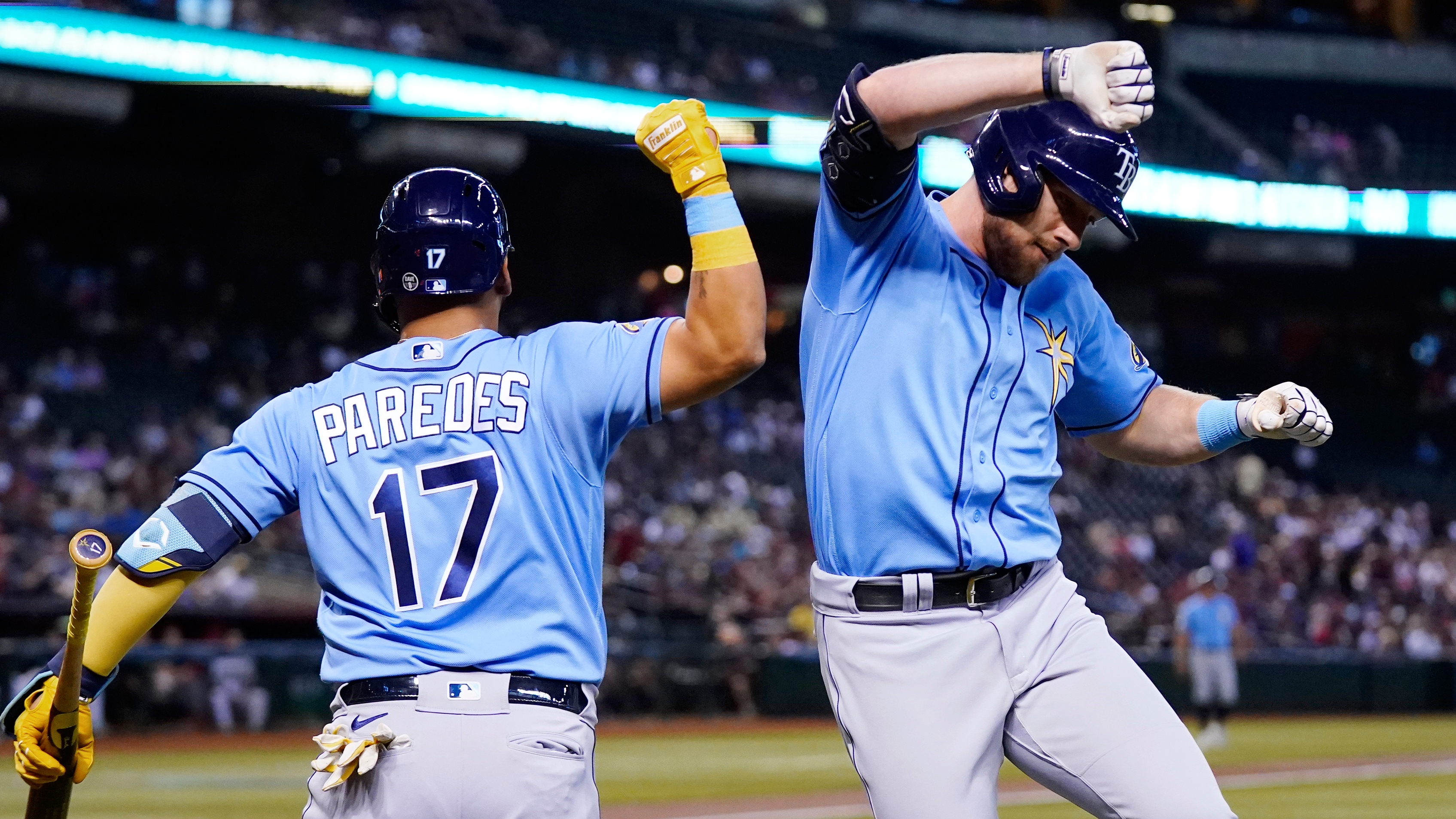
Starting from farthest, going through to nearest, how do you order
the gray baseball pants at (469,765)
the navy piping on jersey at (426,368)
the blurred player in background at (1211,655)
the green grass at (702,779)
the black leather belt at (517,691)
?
the blurred player in background at (1211,655) < the green grass at (702,779) < the navy piping on jersey at (426,368) < the black leather belt at (517,691) < the gray baseball pants at (469,765)

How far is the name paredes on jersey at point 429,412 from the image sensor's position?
2771mm

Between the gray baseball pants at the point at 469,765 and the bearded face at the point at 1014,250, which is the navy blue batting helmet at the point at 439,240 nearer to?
the gray baseball pants at the point at 469,765

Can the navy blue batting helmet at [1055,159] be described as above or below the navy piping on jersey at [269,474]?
above

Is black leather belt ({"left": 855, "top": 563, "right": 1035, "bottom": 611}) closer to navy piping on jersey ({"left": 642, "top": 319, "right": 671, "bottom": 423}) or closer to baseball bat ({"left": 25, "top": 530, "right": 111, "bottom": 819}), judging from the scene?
navy piping on jersey ({"left": 642, "top": 319, "right": 671, "bottom": 423})

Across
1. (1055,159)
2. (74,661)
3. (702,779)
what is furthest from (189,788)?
(1055,159)

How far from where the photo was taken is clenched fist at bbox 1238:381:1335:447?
137 inches

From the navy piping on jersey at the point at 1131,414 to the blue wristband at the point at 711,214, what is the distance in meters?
1.24

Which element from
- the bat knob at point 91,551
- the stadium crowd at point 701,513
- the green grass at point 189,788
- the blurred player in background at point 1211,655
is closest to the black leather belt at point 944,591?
the bat knob at point 91,551

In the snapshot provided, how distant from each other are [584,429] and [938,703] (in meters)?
0.94

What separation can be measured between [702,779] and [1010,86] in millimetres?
9390

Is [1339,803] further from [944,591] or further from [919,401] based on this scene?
[919,401]

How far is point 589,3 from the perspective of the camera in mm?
23672

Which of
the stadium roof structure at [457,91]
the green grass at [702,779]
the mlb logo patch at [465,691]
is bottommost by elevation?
the green grass at [702,779]

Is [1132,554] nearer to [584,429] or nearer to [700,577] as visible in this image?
[700,577]
